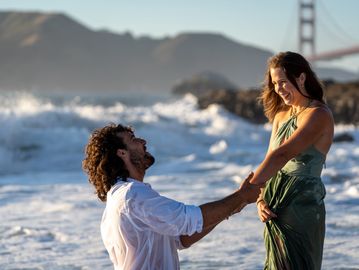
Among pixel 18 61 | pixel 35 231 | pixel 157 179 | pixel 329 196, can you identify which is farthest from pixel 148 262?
pixel 18 61

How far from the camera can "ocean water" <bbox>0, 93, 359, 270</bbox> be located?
186 inches

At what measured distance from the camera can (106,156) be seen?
2043 millimetres

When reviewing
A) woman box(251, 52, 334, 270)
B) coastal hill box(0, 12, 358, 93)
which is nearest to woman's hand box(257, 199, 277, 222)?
woman box(251, 52, 334, 270)

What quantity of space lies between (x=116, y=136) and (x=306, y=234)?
24.9 inches

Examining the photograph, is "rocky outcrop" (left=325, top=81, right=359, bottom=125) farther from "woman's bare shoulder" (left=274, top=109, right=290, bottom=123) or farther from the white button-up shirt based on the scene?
the white button-up shirt

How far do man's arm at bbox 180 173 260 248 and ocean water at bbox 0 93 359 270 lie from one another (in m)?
2.34

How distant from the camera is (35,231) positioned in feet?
18.7

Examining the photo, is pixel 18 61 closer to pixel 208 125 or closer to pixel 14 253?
pixel 208 125

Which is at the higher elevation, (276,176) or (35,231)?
(276,176)

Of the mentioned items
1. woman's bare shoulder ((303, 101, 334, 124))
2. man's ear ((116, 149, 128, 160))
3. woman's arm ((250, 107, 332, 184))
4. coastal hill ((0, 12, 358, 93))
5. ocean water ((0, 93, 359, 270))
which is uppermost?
woman's bare shoulder ((303, 101, 334, 124))

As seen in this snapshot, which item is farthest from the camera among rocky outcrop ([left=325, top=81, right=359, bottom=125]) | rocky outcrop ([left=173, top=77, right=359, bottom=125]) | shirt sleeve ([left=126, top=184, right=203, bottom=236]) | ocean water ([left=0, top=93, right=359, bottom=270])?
rocky outcrop ([left=173, top=77, right=359, bottom=125])

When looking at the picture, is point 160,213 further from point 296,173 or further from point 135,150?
point 296,173

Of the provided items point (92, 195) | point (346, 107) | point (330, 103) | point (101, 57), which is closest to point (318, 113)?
point (92, 195)

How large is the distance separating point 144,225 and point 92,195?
5.84 metres
